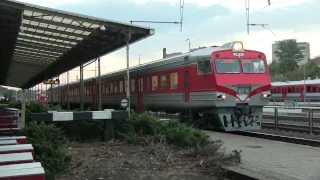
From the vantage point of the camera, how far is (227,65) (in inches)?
567

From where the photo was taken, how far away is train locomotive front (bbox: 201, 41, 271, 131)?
551 inches

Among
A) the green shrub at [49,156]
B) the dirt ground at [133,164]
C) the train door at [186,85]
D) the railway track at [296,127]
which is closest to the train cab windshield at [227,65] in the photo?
the train door at [186,85]

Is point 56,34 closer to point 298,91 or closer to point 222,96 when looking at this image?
point 222,96

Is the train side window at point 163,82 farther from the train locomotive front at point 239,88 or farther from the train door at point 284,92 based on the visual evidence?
the train door at point 284,92

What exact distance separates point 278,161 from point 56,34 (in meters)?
12.6

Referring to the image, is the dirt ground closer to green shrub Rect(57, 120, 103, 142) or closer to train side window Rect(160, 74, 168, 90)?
green shrub Rect(57, 120, 103, 142)

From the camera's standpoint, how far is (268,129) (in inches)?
629

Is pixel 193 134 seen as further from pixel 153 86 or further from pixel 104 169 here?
pixel 153 86

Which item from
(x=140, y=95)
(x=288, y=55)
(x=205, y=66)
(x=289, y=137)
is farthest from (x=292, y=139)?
(x=288, y=55)

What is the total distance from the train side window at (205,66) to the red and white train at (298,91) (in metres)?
32.6

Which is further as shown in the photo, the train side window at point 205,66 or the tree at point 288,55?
the tree at point 288,55

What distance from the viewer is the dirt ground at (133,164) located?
6070mm

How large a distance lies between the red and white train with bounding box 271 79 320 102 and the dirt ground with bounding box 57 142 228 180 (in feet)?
130

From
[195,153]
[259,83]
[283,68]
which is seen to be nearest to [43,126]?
[195,153]
